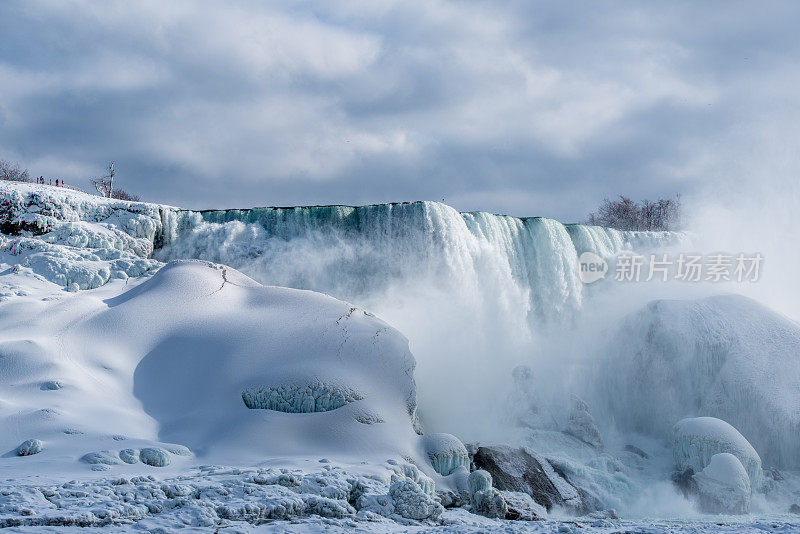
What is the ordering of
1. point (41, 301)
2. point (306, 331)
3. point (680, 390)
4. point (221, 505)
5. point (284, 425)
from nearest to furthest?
point (221, 505) < point (284, 425) < point (306, 331) < point (41, 301) < point (680, 390)

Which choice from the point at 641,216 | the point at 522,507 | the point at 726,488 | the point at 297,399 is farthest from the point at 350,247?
the point at 641,216

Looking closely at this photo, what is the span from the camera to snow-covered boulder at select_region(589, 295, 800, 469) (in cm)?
1147

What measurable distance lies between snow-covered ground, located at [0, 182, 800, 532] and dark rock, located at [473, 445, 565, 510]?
0.04 m

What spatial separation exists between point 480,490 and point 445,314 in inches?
318

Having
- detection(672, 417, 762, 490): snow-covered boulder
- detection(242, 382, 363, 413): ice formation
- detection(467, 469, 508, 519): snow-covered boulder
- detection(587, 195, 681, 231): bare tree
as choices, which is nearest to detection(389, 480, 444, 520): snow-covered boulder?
detection(467, 469, 508, 519): snow-covered boulder

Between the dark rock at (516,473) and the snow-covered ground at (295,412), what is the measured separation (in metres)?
0.04

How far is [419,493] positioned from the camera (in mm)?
5918

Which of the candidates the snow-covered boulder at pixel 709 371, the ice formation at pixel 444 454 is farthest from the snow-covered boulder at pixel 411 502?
the snow-covered boulder at pixel 709 371

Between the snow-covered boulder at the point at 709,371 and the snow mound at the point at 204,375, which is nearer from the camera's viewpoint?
the snow mound at the point at 204,375

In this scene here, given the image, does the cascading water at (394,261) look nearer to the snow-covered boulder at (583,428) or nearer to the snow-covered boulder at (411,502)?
the snow-covered boulder at (583,428)

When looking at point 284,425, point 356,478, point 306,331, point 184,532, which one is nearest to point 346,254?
point 306,331

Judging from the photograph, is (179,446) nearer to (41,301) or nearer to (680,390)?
(41,301)

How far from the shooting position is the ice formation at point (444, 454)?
7.61m

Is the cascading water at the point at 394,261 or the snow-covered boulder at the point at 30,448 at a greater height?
the cascading water at the point at 394,261
